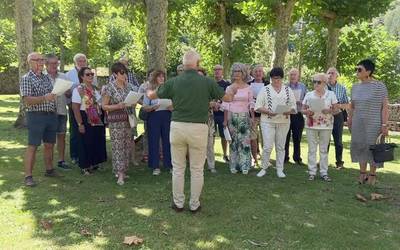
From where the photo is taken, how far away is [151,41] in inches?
359

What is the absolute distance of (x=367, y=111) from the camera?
7.64m

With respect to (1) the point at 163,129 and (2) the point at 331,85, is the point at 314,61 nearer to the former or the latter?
(2) the point at 331,85

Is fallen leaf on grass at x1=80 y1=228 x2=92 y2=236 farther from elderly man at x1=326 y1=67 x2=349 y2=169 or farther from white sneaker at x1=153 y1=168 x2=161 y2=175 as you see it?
elderly man at x1=326 y1=67 x2=349 y2=169

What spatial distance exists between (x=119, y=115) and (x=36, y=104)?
1.29 m

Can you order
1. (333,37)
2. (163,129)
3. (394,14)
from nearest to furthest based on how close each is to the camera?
(163,129) → (333,37) → (394,14)

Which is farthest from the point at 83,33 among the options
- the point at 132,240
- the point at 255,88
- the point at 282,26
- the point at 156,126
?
the point at 132,240

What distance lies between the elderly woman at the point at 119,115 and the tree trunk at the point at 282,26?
696 cm

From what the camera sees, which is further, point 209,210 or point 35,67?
point 35,67

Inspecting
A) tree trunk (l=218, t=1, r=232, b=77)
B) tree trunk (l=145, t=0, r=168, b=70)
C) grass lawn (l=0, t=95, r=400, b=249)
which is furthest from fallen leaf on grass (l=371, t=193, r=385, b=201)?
tree trunk (l=218, t=1, r=232, b=77)

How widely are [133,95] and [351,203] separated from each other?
12.0ft

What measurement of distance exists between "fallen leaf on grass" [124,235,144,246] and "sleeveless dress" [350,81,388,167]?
432 centimetres

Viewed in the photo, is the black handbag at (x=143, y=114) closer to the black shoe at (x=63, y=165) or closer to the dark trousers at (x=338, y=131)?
the black shoe at (x=63, y=165)

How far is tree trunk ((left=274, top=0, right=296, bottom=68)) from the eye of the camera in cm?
→ 1338

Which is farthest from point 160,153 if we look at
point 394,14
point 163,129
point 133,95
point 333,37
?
point 394,14
